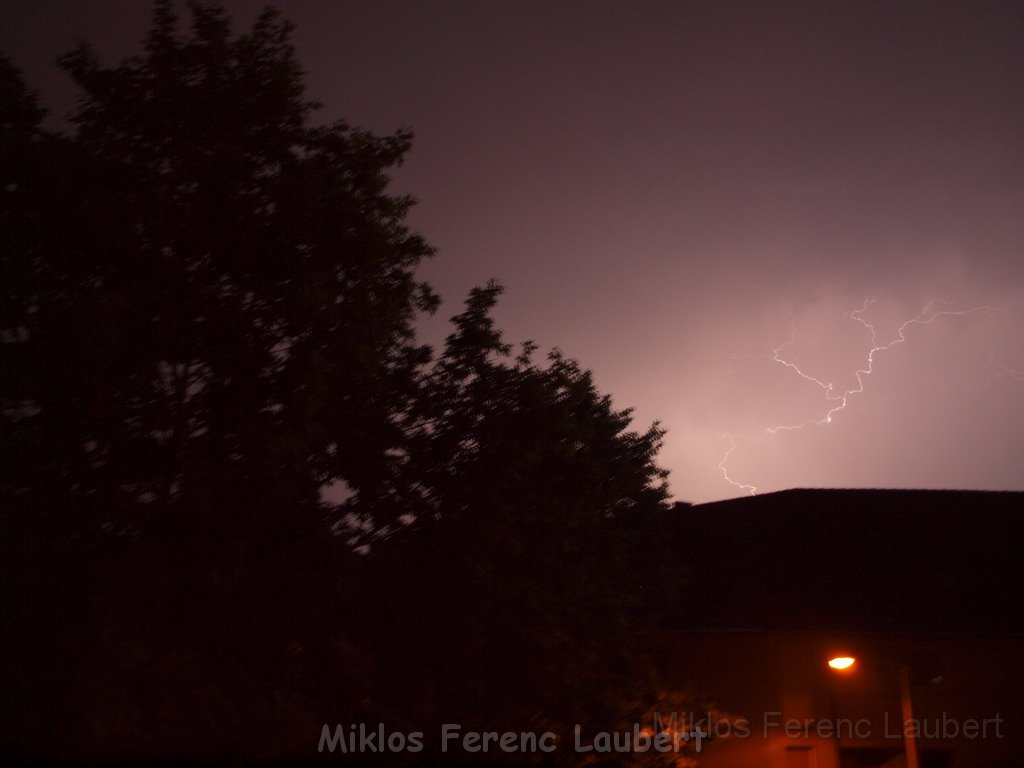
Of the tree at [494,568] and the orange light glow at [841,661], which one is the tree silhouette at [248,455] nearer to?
the tree at [494,568]

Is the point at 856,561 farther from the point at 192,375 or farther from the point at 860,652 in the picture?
the point at 192,375

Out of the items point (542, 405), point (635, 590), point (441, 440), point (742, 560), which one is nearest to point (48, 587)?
point (441, 440)

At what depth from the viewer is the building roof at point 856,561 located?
51.1 feet

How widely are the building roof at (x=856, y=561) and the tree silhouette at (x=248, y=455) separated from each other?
19.5ft

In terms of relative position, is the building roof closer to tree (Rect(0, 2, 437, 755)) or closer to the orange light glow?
the orange light glow

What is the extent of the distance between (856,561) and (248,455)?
13.1m

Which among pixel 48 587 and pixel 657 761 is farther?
pixel 657 761

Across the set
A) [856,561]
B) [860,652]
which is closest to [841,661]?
[860,652]

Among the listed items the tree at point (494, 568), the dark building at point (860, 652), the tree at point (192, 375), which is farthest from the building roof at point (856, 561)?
the tree at point (192, 375)

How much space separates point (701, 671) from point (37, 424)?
1263 centimetres

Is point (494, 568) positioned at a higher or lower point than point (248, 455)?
lower

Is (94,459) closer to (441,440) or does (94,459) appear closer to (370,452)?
(370,452)

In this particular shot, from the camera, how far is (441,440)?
10078 mm

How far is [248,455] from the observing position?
834 centimetres
